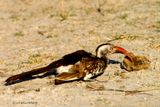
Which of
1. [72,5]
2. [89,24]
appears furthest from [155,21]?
[72,5]

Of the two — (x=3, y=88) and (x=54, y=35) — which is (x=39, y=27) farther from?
(x=3, y=88)

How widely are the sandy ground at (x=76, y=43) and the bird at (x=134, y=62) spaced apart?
0.11 meters

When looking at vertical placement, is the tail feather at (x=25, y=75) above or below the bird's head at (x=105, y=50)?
below

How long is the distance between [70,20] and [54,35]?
1115 mm

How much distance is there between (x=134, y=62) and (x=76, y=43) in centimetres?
213

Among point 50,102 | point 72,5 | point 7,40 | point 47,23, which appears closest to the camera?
point 50,102

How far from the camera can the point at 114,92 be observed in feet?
31.9

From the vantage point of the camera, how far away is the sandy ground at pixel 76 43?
959 centimetres

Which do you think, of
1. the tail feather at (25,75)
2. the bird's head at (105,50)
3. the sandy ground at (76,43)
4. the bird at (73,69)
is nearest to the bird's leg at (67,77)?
the bird at (73,69)

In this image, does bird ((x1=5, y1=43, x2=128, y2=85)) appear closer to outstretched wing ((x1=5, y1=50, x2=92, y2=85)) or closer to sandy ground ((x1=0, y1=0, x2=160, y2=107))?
outstretched wing ((x1=5, y1=50, x2=92, y2=85))

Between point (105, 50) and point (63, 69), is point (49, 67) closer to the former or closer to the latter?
point (63, 69)

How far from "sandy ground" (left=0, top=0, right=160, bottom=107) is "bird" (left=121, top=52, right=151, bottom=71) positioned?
0.11 m

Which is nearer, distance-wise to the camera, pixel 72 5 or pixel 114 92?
pixel 114 92

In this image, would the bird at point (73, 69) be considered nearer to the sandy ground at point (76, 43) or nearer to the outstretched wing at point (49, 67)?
the outstretched wing at point (49, 67)
